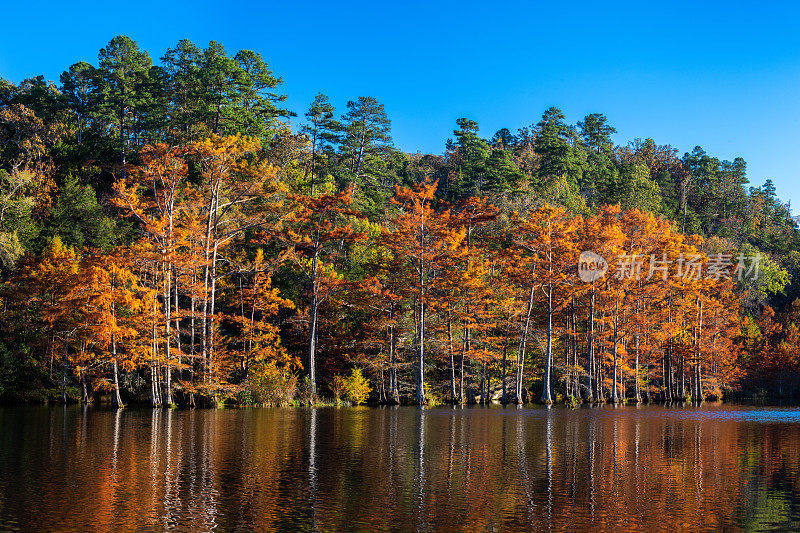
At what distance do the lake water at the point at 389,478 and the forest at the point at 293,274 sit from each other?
15247 millimetres

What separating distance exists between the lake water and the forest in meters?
15.2

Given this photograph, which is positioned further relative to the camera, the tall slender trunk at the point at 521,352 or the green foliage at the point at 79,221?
the green foliage at the point at 79,221

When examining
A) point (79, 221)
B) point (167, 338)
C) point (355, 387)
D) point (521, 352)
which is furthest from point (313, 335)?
point (79, 221)

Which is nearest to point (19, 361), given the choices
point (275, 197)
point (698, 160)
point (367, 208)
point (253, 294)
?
point (253, 294)

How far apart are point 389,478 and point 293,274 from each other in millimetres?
41591

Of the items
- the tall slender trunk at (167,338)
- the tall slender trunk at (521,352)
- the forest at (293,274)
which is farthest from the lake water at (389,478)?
the tall slender trunk at (521,352)

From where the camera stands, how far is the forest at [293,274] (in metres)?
47.1

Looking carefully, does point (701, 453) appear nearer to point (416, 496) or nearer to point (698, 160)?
point (416, 496)

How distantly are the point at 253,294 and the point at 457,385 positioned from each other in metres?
20.0

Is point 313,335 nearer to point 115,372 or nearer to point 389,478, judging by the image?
point 115,372

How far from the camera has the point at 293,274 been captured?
5847cm

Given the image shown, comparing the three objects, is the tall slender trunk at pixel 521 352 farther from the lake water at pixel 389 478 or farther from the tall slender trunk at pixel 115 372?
the tall slender trunk at pixel 115 372

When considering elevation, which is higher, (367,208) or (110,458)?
(367,208)

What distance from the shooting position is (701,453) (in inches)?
952
